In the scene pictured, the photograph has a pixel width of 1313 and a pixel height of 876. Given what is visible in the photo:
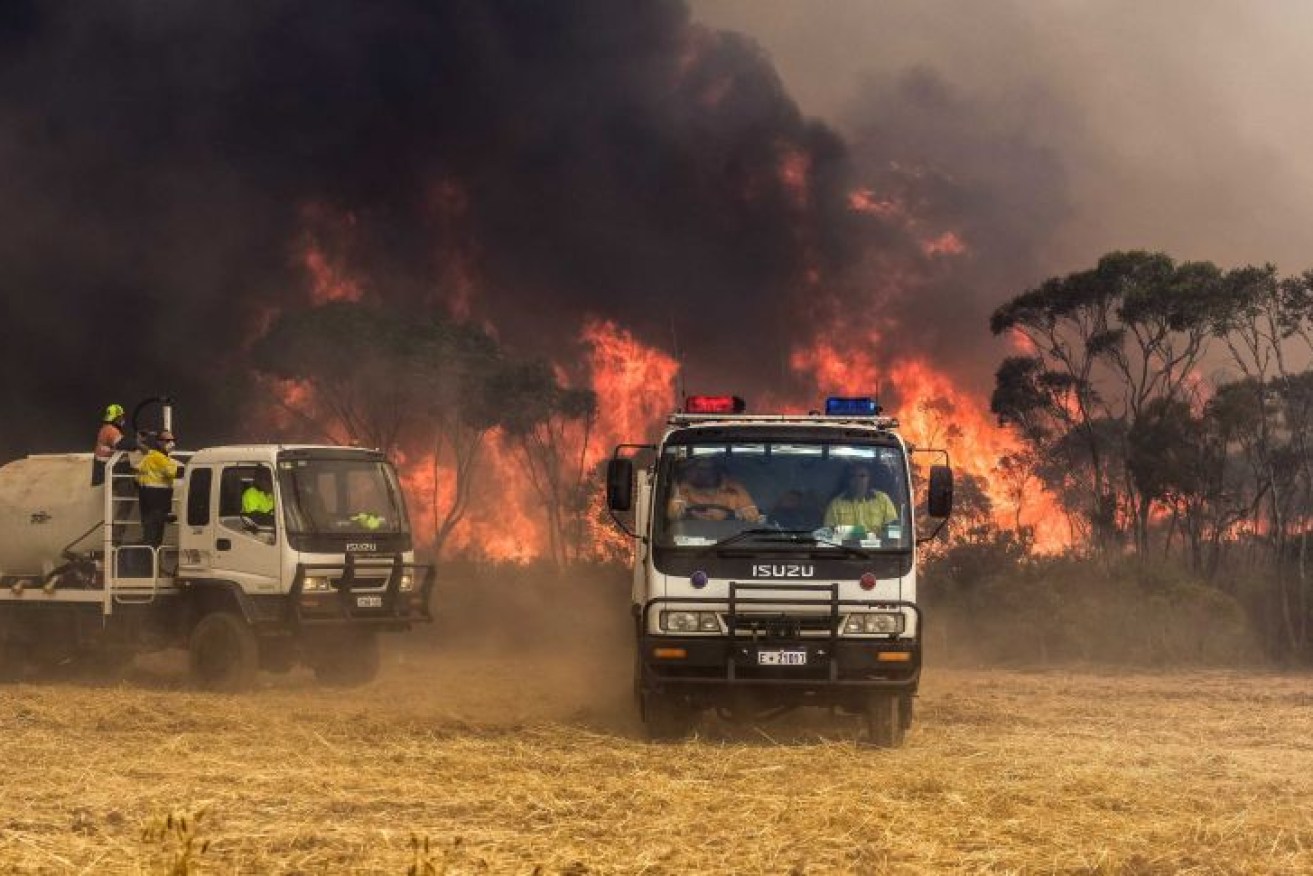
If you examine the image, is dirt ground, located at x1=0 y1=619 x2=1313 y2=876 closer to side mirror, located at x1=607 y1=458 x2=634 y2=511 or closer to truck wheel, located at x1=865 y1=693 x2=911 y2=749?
truck wheel, located at x1=865 y1=693 x2=911 y2=749

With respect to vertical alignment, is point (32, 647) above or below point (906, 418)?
below

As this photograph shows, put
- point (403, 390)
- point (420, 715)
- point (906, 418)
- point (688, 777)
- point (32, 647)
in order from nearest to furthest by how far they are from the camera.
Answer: point (688, 777) → point (420, 715) → point (32, 647) → point (403, 390) → point (906, 418)

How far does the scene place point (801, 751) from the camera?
49.6ft

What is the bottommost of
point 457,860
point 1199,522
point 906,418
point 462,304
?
point 457,860

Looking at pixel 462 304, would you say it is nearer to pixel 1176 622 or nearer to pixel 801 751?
pixel 1176 622

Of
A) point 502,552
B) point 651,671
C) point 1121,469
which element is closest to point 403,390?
point 502,552

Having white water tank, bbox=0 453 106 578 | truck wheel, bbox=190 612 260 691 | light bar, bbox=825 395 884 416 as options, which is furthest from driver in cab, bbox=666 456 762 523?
white water tank, bbox=0 453 106 578

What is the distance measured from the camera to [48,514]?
23.2 metres

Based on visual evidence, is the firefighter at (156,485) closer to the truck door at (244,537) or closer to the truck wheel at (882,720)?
the truck door at (244,537)

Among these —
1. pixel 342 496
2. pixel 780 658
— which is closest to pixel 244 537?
pixel 342 496

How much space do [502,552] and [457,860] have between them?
2047 inches

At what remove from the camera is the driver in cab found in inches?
611

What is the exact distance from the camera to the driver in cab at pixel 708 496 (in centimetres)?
1552

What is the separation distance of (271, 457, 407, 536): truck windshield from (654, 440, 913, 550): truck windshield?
7148 mm
